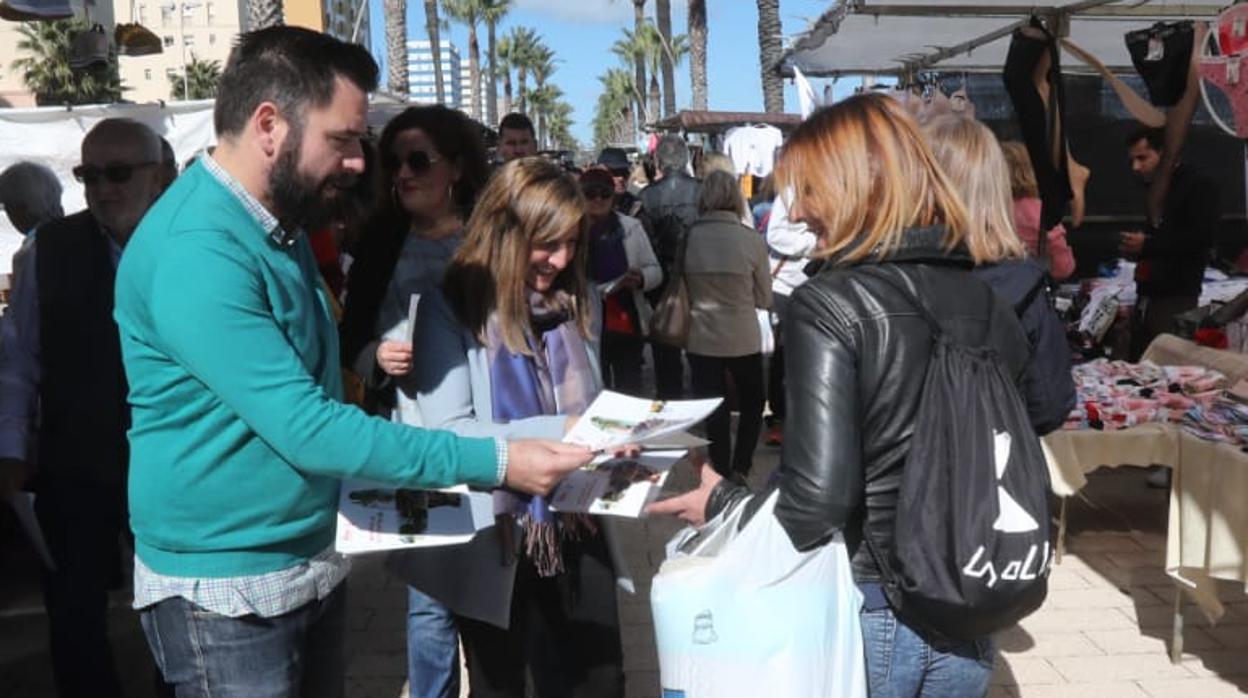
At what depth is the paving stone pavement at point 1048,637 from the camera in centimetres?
387

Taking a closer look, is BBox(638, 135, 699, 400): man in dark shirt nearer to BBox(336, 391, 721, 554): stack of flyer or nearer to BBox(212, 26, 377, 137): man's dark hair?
BBox(336, 391, 721, 554): stack of flyer

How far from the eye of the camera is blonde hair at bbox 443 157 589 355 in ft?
8.23

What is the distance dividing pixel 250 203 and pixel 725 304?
14.5 feet

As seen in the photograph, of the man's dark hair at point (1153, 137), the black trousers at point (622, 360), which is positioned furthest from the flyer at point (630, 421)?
the man's dark hair at point (1153, 137)

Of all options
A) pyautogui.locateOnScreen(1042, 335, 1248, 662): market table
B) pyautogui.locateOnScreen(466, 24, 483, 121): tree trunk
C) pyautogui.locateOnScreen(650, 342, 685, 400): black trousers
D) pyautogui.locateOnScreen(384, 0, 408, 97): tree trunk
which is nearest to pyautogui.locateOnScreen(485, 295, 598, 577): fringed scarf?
pyautogui.locateOnScreen(1042, 335, 1248, 662): market table

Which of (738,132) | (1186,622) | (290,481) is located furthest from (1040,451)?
(738,132)

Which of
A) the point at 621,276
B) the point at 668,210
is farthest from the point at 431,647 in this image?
the point at 668,210

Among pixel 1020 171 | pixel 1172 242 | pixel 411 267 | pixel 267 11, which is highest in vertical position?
pixel 267 11

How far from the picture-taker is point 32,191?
3949 mm

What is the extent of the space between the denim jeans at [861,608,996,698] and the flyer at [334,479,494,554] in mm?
819

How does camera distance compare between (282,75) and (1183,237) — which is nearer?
(282,75)

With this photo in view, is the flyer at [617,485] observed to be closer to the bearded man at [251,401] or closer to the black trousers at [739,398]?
the bearded man at [251,401]

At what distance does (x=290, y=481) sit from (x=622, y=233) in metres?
4.55

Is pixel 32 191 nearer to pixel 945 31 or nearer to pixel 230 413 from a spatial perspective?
pixel 230 413
